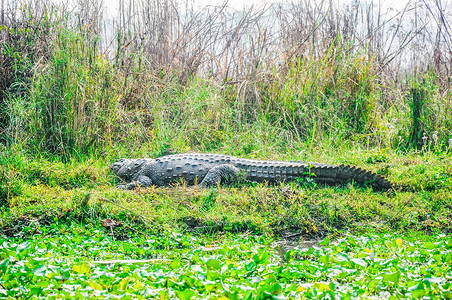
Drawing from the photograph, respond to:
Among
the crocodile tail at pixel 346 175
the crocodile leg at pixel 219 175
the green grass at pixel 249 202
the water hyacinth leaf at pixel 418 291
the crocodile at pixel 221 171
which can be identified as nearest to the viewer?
the water hyacinth leaf at pixel 418 291

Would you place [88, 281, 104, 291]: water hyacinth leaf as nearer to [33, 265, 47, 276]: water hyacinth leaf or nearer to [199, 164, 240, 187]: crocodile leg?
[33, 265, 47, 276]: water hyacinth leaf

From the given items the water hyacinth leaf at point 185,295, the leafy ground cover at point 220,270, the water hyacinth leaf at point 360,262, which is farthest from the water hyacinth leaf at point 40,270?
the water hyacinth leaf at point 360,262

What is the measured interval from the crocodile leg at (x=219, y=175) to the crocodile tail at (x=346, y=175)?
3.35 feet

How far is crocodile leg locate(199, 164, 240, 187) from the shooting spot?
17.0 feet

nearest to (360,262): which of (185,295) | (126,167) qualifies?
(185,295)

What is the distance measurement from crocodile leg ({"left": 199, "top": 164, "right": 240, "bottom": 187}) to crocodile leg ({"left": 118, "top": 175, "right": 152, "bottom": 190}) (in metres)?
0.79

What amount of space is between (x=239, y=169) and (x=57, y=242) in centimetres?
261

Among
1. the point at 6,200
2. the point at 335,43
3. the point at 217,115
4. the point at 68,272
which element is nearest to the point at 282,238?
the point at 68,272

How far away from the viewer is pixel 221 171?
5.24 m

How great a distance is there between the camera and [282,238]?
A: 368cm

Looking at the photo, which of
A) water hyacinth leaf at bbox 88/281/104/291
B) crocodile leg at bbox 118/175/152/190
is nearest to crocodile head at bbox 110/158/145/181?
crocodile leg at bbox 118/175/152/190

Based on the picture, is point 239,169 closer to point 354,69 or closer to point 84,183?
point 84,183

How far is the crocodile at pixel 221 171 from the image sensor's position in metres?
4.86

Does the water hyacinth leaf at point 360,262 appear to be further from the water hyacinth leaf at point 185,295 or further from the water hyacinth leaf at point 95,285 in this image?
the water hyacinth leaf at point 95,285
